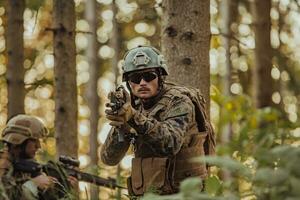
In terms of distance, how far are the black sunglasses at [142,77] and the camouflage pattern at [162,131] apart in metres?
0.12

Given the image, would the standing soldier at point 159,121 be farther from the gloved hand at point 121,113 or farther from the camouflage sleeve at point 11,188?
the camouflage sleeve at point 11,188

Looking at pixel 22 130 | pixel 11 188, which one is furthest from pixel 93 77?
pixel 11 188

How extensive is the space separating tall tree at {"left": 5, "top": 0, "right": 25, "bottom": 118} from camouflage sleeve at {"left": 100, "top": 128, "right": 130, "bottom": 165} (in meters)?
4.33

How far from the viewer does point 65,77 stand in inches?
326

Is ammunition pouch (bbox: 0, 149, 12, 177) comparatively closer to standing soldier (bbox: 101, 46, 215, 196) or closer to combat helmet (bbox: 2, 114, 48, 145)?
combat helmet (bbox: 2, 114, 48, 145)

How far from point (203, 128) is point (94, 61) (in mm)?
11283

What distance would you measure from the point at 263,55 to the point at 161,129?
825 cm

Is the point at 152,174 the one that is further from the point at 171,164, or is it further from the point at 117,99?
the point at 117,99

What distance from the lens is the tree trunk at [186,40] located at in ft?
20.6

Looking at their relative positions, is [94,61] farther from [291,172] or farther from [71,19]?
[291,172]

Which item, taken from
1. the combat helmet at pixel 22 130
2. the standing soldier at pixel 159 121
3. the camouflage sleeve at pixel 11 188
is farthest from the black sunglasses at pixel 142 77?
the combat helmet at pixel 22 130

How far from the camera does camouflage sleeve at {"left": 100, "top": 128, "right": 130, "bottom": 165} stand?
5.00m

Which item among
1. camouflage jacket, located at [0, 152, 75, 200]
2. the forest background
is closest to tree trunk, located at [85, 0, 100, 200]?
the forest background

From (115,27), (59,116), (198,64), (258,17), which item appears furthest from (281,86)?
A: (198,64)
